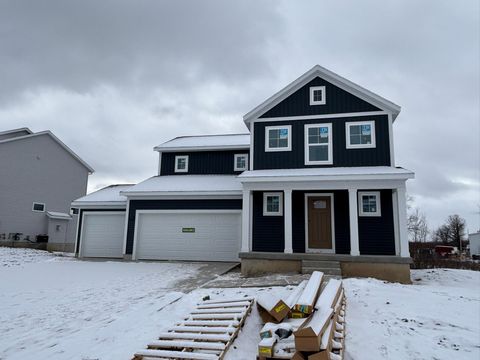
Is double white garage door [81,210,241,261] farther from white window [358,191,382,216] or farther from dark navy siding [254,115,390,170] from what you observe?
white window [358,191,382,216]

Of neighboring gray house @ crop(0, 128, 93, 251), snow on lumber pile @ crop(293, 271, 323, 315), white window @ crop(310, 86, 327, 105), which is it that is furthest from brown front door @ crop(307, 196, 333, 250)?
neighboring gray house @ crop(0, 128, 93, 251)

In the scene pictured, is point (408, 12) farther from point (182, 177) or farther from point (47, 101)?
point (47, 101)

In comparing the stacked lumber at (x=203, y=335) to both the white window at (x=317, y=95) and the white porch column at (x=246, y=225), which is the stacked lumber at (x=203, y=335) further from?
the white window at (x=317, y=95)

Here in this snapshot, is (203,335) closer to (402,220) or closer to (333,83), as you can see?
(402,220)

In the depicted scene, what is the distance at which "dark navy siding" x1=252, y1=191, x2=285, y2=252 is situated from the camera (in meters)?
Answer: 11.3

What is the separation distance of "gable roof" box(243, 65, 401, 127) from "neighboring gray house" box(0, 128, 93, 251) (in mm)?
16427

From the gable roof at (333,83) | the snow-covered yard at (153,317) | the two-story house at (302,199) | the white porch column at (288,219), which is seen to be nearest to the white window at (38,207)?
the two-story house at (302,199)

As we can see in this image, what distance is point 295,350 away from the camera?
138 inches

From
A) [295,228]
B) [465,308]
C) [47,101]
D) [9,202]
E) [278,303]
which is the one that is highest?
[47,101]

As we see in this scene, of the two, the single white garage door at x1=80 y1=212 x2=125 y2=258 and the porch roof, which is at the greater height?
the porch roof

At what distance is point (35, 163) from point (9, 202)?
3.06 meters

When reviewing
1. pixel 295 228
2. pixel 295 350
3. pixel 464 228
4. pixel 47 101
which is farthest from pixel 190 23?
pixel 464 228

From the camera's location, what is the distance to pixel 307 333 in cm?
331

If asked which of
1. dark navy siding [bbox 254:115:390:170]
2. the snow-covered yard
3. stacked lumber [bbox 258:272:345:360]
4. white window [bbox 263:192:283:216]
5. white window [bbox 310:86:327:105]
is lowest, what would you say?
the snow-covered yard
